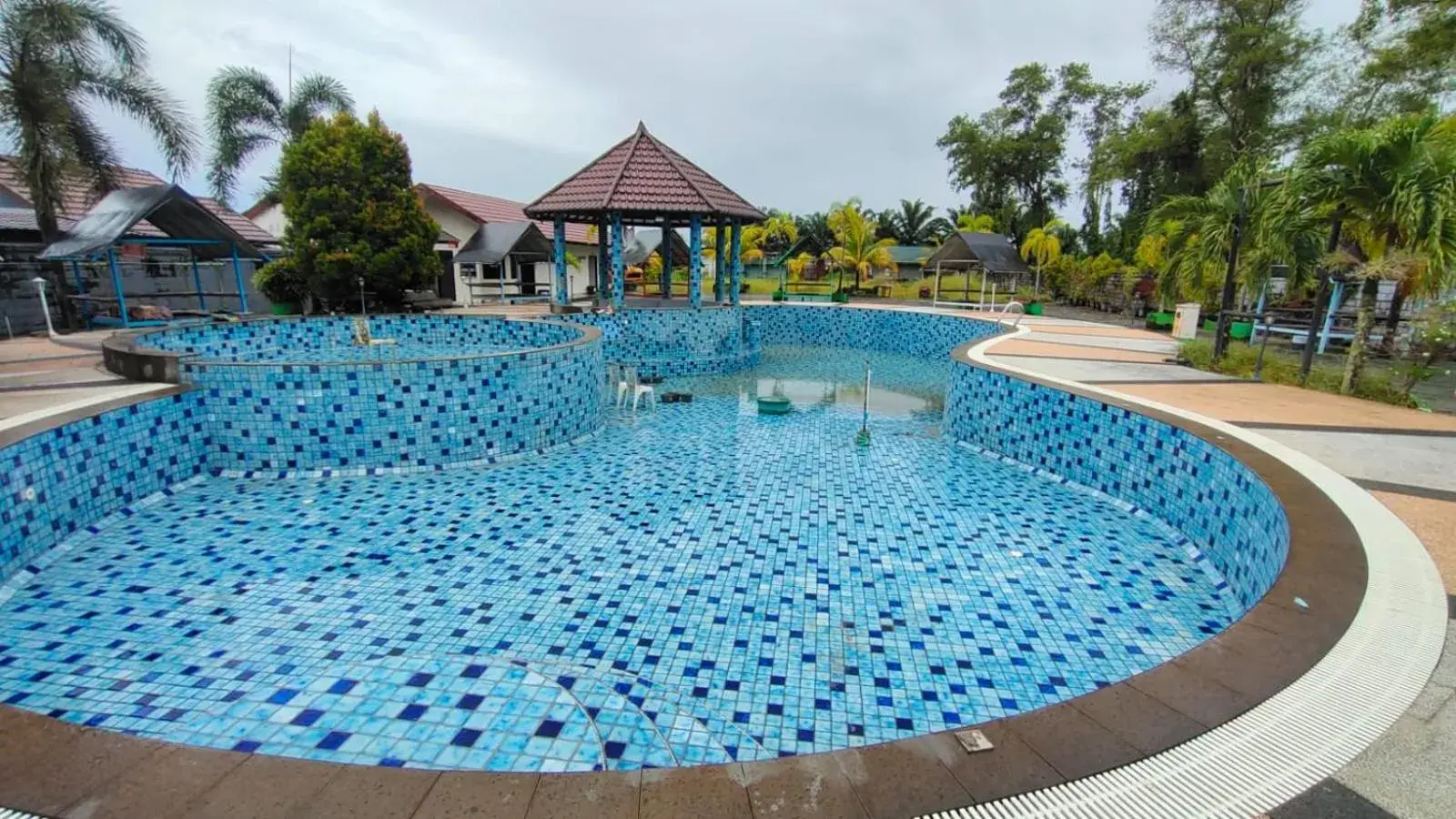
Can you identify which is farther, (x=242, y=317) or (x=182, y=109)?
(x=182, y=109)

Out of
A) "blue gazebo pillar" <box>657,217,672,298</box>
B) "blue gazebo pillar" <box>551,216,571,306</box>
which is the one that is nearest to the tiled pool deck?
"blue gazebo pillar" <box>551,216,571,306</box>

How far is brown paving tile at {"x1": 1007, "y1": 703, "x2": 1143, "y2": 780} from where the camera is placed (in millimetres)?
1892

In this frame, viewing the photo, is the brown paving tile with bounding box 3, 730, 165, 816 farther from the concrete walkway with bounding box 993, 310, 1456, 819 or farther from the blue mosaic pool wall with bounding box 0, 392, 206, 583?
the blue mosaic pool wall with bounding box 0, 392, 206, 583

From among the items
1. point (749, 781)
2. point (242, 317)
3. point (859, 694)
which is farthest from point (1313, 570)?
point (242, 317)

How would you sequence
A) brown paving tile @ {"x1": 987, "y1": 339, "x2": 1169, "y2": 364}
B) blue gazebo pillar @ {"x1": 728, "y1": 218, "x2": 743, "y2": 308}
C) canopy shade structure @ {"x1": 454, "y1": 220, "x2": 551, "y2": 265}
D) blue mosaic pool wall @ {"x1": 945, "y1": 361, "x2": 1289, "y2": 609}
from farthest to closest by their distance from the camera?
canopy shade structure @ {"x1": 454, "y1": 220, "x2": 551, "y2": 265}, blue gazebo pillar @ {"x1": 728, "y1": 218, "x2": 743, "y2": 308}, brown paving tile @ {"x1": 987, "y1": 339, "x2": 1169, "y2": 364}, blue mosaic pool wall @ {"x1": 945, "y1": 361, "x2": 1289, "y2": 609}

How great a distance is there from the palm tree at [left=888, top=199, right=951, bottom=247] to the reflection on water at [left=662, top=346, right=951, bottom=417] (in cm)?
3518

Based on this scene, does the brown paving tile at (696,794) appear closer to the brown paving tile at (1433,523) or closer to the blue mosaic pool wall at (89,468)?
the brown paving tile at (1433,523)

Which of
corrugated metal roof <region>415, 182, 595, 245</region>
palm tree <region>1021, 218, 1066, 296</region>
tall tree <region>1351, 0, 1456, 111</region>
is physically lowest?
palm tree <region>1021, 218, 1066, 296</region>

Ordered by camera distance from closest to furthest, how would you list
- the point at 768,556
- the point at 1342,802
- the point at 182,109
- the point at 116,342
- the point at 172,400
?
1. the point at 1342,802
2. the point at 768,556
3. the point at 172,400
4. the point at 116,342
5. the point at 182,109

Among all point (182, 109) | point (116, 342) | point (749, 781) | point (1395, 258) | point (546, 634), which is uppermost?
point (182, 109)

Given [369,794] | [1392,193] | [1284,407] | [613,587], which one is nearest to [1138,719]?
[369,794]

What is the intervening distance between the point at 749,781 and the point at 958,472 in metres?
5.68

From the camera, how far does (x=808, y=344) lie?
18219 mm

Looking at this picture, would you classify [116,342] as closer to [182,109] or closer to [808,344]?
[182,109]
